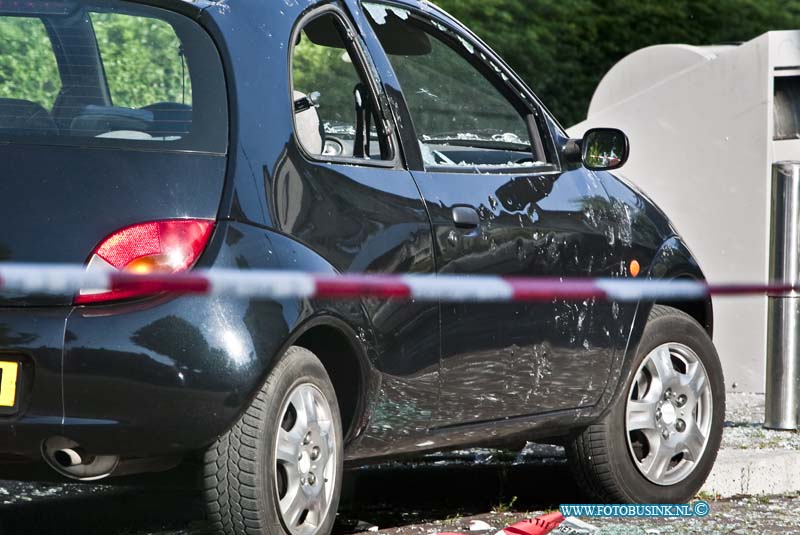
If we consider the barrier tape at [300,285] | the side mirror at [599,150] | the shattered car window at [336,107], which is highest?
the shattered car window at [336,107]

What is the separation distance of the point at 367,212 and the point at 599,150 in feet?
4.81

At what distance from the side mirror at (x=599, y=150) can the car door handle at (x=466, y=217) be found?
2.68ft

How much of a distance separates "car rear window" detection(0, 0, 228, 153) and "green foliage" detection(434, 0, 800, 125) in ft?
39.6

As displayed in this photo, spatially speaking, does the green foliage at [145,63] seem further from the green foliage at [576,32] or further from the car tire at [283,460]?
the green foliage at [576,32]

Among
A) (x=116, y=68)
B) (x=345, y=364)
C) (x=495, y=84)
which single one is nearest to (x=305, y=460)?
(x=345, y=364)

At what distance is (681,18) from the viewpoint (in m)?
19.1

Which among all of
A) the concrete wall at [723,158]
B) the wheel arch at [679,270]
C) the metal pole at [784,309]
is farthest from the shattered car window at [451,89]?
the concrete wall at [723,158]

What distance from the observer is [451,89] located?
6500 millimetres

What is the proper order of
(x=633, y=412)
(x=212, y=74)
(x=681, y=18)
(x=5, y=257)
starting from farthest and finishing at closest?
(x=681, y=18), (x=633, y=412), (x=212, y=74), (x=5, y=257)

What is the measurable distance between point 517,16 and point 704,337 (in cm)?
1145

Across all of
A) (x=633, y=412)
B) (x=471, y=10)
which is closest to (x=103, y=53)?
(x=633, y=412)

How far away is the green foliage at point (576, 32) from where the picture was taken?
17.3m

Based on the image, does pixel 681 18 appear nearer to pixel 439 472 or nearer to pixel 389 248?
pixel 439 472

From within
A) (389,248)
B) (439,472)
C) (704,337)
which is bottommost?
(439,472)
